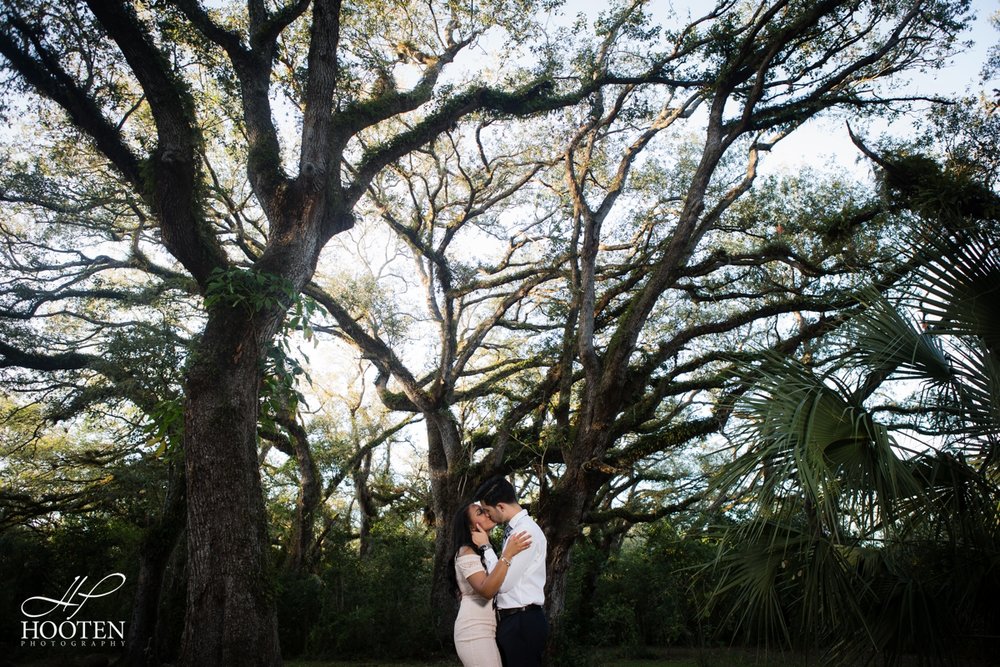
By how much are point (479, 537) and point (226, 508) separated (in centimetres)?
313

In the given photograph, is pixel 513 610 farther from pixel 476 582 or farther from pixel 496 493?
pixel 496 493

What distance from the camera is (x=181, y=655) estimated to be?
5.36 meters

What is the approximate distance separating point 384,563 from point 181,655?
770 cm

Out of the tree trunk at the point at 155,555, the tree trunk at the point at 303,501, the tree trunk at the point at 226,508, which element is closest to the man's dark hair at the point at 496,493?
the tree trunk at the point at 226,508

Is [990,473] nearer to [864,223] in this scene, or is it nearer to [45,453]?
[864,223]

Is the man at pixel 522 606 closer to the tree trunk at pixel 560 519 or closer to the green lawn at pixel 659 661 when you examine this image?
the tree trunk at pixel 560 519

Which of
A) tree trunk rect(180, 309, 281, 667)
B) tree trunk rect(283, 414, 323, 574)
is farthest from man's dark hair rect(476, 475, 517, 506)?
tree trunk rect(283, 414, 323, 574)

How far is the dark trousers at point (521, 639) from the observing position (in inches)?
131

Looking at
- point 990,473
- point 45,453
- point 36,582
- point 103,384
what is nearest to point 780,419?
point 990,473

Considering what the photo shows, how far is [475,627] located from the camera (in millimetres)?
3402

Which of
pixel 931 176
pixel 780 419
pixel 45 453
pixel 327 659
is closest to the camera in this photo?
pixel 780 419

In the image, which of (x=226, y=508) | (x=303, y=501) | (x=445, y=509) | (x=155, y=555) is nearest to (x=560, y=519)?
(x=226, y=508)

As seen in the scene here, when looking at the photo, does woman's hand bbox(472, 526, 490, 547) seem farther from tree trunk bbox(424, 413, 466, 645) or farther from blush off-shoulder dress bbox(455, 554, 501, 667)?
tree trunk bbox(424, 413, 466, 645)

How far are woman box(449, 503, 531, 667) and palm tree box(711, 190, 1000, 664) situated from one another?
145cm
